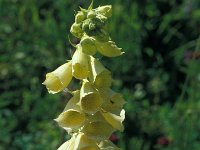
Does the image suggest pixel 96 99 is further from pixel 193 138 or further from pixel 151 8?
pixel 151 8

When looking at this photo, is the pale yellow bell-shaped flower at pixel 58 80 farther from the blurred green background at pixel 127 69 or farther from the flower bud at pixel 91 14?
the blurred green background at pixel 127 69

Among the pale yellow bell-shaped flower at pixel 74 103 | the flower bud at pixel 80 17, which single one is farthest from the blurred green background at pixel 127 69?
the flower bud at pixel 80 17

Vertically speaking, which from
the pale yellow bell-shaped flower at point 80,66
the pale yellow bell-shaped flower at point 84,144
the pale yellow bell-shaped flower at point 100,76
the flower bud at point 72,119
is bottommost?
the pale yellow bell-shaped flower at point 84,144

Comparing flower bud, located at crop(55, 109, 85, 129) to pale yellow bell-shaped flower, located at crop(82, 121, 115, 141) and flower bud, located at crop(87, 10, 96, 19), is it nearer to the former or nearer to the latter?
pale yellow bell-shaped flower, located at crop(82, 121, 115, 141)

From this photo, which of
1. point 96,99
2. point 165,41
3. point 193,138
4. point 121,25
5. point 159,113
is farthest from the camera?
point 165,41

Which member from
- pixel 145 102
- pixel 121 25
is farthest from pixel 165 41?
pixel 145 102

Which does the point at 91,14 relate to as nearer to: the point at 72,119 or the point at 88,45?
the point at 88,45

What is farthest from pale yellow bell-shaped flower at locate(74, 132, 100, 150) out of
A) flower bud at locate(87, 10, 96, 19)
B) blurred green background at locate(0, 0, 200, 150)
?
blurred green background at locate(0, 0, 200, 150)
